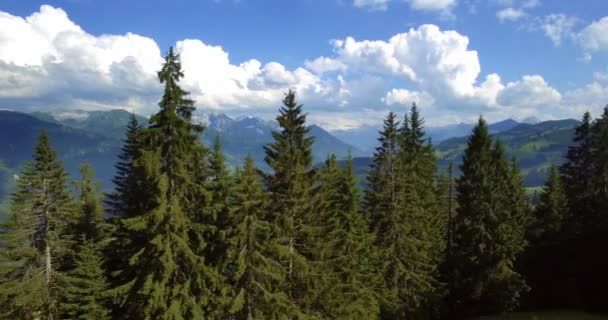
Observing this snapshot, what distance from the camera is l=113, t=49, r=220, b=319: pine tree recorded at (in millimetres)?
20922


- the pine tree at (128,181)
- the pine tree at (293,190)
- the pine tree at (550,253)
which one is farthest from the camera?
the pine tree at (550,253)

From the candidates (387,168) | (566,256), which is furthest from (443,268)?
(387,168)

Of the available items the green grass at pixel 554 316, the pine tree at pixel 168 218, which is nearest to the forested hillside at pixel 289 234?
the pine tree at pixel 168 218

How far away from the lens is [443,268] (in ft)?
154

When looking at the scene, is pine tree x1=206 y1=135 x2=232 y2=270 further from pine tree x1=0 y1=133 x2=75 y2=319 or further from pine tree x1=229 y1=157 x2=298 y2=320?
pine tree x1=0 y1=133 x2=75 y2=319

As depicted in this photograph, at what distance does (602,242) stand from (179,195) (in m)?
42.1

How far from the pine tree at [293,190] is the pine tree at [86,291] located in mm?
13975

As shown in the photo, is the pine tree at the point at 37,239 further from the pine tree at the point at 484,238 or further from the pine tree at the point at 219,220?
the pine tree at the point at 484,238

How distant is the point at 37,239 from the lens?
29969mm

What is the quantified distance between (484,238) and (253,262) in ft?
83.4

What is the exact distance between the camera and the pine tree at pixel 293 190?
24266 millimetres

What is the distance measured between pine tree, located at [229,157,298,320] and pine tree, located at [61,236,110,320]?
12028mm

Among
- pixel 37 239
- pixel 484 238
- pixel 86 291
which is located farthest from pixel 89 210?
pixel 484 238

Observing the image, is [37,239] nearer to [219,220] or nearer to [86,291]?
[86,291]
